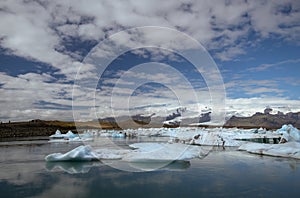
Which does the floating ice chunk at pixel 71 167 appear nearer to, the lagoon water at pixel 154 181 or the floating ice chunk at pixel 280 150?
the lagoon water at pixel 154 181

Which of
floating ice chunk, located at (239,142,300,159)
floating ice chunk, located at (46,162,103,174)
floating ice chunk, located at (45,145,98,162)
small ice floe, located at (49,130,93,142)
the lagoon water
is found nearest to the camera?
the lagoon water

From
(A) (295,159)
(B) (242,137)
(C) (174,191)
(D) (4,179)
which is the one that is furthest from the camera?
(B) (242,137)

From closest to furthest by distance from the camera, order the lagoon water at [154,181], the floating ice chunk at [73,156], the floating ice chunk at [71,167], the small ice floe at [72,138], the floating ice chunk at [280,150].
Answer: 1. the lagoon water at [154,181]
2. the floating ice chunk at [71,167]
3. the floating ice chunk at [73,156]
4. the floating ice chunk at [280,150]
5. the small ice floe at [72,138]

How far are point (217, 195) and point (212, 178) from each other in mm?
1492

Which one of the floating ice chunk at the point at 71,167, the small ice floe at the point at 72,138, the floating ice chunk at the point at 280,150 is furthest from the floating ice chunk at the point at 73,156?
the small ice floe at the point at 72,138

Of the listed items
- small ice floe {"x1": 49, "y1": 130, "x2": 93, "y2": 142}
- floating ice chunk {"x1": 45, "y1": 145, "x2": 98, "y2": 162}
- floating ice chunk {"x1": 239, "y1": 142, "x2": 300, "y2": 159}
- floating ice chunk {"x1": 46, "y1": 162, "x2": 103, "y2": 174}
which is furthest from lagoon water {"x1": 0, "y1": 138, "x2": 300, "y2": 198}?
small ice floe {"x1": 49, "y1": 130, "x2": 93, "y2": 142}

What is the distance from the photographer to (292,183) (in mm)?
5484

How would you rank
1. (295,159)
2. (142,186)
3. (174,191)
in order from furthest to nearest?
(295,159), (142,186), (174,191)

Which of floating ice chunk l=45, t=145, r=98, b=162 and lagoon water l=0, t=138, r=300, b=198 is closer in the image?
lagoon water l=0, t=138, r=300, b=198

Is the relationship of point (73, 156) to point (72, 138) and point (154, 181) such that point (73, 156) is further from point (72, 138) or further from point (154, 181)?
point (72, 138)

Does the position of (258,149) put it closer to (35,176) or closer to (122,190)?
(122,190)

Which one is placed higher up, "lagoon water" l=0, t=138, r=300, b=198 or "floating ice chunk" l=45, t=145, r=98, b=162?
"floating ice chunk" l=45, t=145, r=98, b=162

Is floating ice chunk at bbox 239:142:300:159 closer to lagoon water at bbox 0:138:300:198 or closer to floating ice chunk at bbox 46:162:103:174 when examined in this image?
lagoon water at bbox 0:138:300:198

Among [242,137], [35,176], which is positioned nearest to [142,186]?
[35,176]
